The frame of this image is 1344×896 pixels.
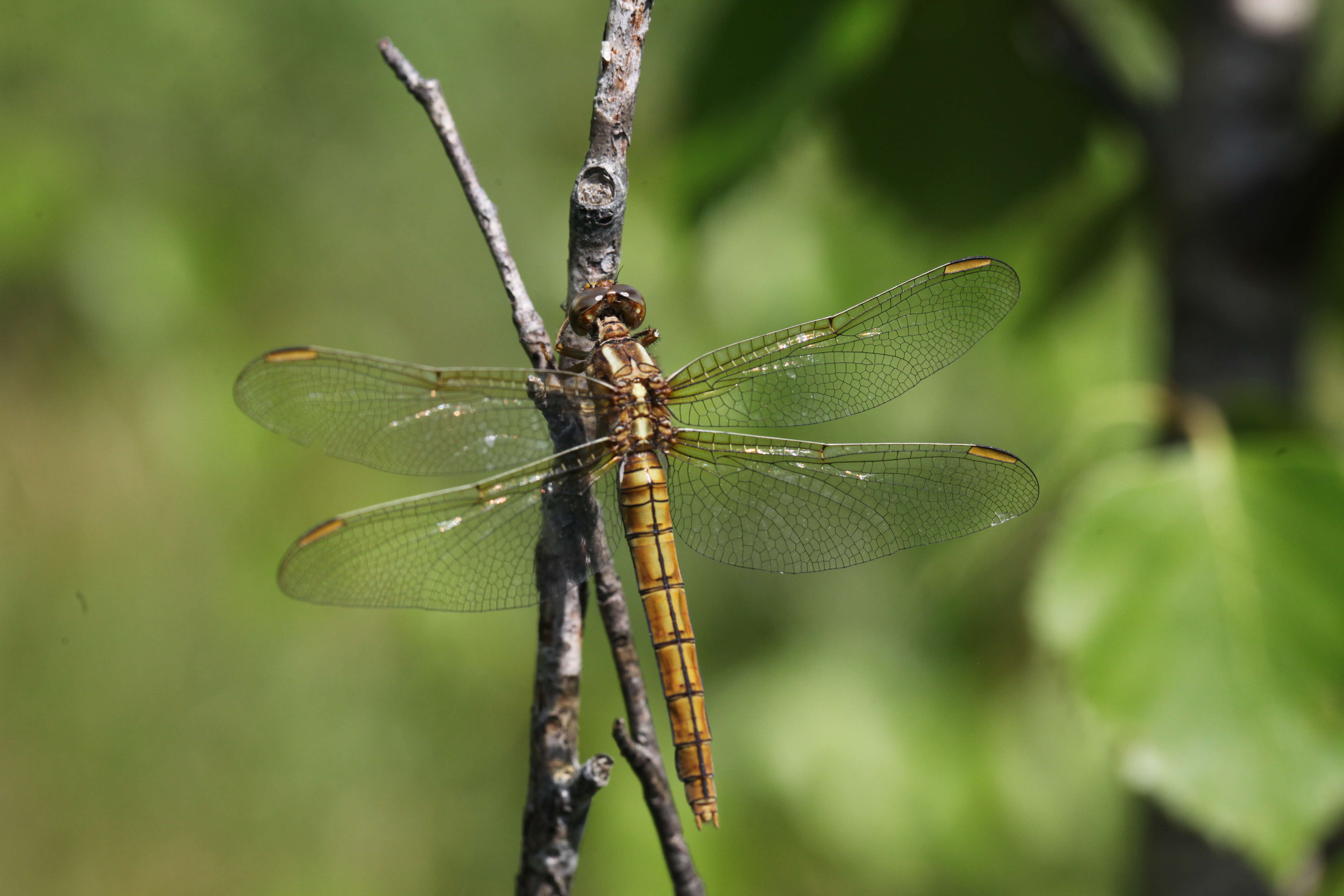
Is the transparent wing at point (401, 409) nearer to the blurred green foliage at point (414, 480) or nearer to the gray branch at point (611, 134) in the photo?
the gray branch at point (611, 134)

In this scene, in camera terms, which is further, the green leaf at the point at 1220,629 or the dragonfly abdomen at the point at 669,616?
the green leaf at the point at 1220,629

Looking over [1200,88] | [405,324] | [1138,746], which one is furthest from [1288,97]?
[405,324]

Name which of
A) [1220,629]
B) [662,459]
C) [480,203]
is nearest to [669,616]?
[662,459]

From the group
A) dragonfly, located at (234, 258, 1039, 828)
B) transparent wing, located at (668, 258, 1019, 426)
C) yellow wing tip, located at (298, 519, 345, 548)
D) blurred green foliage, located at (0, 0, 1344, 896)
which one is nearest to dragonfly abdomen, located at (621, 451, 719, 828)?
dragonfly, located at (234, 258, 1039, 828)

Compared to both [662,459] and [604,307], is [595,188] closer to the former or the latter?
[604,307]

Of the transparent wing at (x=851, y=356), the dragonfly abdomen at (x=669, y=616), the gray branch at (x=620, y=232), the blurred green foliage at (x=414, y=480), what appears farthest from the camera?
the blurred green foliage at (x=414, y=480)

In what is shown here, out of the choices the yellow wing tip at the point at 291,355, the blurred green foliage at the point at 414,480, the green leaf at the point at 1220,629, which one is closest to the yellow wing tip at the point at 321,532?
the yellow wing tip at the point at 291,355

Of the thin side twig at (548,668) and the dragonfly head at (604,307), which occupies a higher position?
the dragonfly head at (604,307)

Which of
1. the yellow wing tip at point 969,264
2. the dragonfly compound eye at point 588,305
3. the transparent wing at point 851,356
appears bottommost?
the dragonfly compound eye at point 588,305
